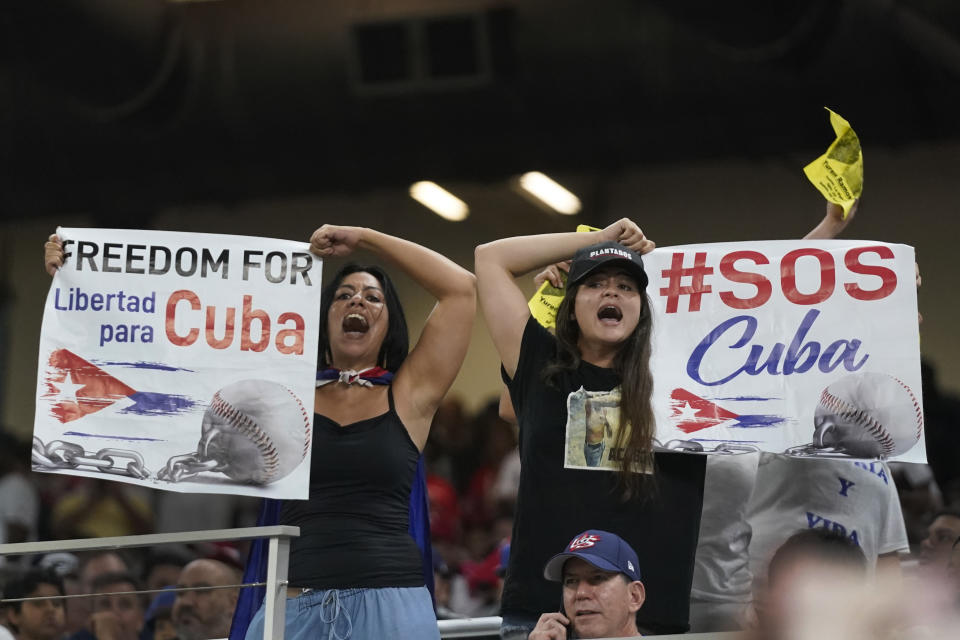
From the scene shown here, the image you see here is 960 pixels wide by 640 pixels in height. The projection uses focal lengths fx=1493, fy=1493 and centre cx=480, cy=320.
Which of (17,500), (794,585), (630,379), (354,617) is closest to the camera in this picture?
(794,585)

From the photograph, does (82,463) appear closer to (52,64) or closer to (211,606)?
(211,606)

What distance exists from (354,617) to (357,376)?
1.90 feet

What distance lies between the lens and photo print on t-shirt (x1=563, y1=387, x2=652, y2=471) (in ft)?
10.7

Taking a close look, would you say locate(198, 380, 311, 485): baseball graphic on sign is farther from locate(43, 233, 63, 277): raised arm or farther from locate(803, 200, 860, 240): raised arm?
locate(803, 200, 860, 240): raised arm

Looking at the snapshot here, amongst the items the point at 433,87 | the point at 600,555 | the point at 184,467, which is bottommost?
the point at 600,555

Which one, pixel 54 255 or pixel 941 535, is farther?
pixel 941 535

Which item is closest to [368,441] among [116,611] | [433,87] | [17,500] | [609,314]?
[609,314]

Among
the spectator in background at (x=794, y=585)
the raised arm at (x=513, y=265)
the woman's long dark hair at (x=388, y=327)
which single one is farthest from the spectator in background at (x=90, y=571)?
the spectator in background at (x=794, y=585)

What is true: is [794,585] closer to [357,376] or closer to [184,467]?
[357,376]

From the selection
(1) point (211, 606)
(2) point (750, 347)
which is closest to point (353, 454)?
(2) point (750, 347)

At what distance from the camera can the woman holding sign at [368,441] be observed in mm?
3250

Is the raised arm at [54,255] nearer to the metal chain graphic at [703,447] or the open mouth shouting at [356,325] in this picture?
the open mouth shouting at [356,325]

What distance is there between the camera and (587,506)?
3.24 meters

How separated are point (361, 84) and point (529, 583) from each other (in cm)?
519
